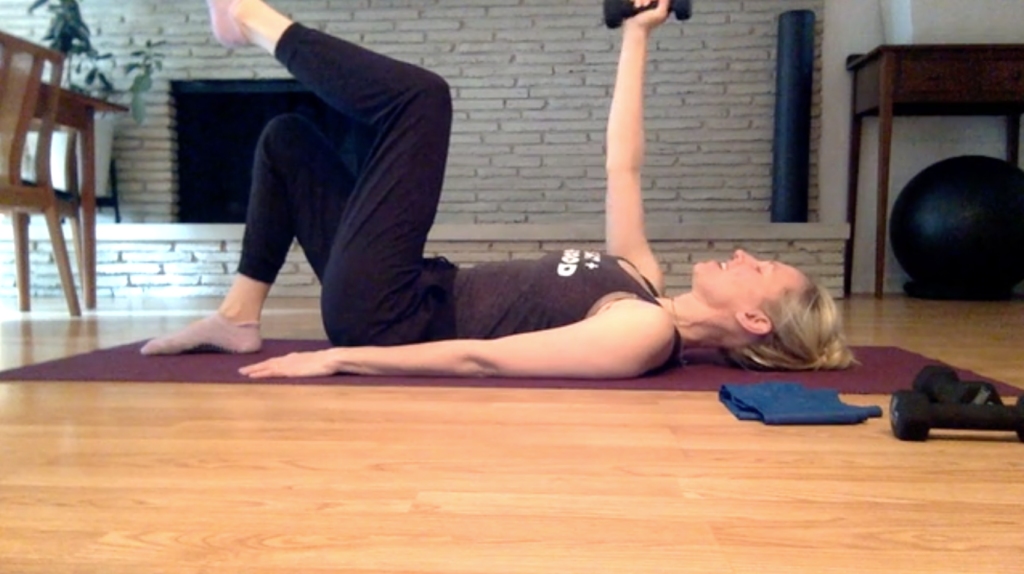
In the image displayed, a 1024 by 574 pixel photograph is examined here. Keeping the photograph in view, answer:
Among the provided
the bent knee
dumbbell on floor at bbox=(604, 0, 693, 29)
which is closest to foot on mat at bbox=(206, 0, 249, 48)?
the bent knee

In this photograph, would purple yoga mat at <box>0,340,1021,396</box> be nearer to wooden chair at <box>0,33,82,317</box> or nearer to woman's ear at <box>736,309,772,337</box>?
woman's ear at <box>736,309,772,337</box>

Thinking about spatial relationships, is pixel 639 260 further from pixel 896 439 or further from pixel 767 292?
pixel 896 439

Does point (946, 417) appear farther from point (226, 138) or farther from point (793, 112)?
point (226, 138)

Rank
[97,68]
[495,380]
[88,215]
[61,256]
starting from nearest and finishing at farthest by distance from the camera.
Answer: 1. [495,380]
2. [61,256]
3. [88,215]
4. [97,68]

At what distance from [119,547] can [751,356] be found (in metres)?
1.20

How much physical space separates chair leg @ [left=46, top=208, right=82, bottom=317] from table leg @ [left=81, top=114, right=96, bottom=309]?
273mm

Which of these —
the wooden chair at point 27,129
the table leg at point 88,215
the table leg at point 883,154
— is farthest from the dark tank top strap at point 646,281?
the table leg at point 883,154

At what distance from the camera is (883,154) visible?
145 inches

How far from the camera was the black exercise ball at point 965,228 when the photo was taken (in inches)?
139

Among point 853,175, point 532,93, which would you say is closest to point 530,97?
point 532,93

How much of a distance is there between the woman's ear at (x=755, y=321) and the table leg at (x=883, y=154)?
2.44m

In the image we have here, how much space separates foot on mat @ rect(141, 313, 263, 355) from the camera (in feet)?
5.77

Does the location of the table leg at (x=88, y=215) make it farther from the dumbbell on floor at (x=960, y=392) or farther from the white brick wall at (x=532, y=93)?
the dumbbell on floor at (x=960, y=392)

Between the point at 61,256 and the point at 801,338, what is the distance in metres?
2.44
